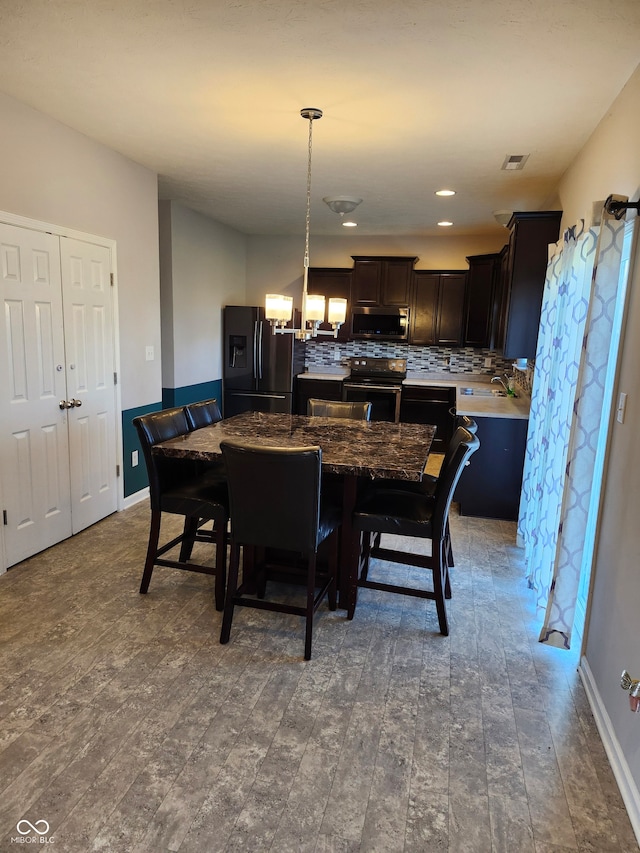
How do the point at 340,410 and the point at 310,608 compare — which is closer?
the point at 310,608

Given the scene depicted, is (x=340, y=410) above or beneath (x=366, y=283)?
beneath

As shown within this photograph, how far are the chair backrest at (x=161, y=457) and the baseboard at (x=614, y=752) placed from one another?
2145 millimetres

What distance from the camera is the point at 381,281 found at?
6.59 m

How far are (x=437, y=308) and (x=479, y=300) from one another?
1.61ft

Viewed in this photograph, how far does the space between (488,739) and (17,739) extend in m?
1.67

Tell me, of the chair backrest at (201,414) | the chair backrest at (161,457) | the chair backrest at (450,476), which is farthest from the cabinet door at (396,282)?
the chair backrest at (450,476)

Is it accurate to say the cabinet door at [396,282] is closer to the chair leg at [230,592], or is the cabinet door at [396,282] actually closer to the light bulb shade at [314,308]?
the light bulb shade at [314,308]

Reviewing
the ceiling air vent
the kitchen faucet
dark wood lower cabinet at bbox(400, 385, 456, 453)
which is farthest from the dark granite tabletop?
dark wood lower cabinet at bbox(400, 385, 456, 453)

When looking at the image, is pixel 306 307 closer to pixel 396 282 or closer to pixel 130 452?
pixel 130 452

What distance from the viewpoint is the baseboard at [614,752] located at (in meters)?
1.64

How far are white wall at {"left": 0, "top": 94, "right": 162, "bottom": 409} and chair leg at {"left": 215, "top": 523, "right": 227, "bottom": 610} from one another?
5.93ft

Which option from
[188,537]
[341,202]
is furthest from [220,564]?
[341,202]

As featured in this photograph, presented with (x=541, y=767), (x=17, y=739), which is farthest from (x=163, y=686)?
(x=541, y=767)

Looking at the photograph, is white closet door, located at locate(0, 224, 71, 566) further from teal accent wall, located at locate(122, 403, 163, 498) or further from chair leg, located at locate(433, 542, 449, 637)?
chair leg, located at locate(433, 542, 449, 637)
